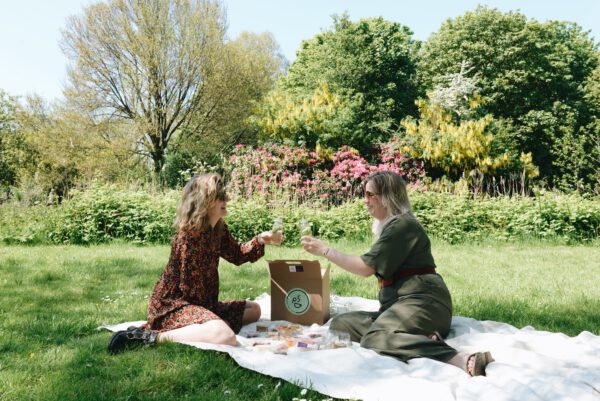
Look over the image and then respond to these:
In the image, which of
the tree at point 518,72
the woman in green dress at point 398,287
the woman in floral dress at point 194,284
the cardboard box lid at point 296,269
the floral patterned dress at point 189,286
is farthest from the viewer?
the tree at point 518,72

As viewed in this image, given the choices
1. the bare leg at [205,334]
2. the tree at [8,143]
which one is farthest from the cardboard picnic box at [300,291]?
the tree at [8,143]

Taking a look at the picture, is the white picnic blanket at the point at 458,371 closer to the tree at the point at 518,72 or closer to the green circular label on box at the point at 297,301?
the green circular label on box at the point at 297,301

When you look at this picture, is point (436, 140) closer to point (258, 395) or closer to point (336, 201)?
point (336, 201)

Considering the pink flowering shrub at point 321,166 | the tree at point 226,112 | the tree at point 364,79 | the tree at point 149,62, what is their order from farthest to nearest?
the tree at point 226,112
the tree at point 149,62
the tree at point 364,79
the pink flowering shrub at point 321,166

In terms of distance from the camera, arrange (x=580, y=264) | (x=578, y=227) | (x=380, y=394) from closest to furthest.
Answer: (x=380, y=394), (x=580, y=264), (x=578, y=227)

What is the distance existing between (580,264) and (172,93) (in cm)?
1698

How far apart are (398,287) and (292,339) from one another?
2.63ft

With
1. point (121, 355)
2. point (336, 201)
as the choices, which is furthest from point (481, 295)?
point (336, 201)

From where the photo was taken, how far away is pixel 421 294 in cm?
306

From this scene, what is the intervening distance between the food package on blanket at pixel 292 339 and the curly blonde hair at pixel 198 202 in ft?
2.83

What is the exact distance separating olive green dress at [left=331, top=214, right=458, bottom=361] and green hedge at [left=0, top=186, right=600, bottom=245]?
5111 millimetres

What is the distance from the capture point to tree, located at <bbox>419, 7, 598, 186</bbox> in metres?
19.8

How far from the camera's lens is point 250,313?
12.4 ft

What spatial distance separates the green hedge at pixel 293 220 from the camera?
836 cm
